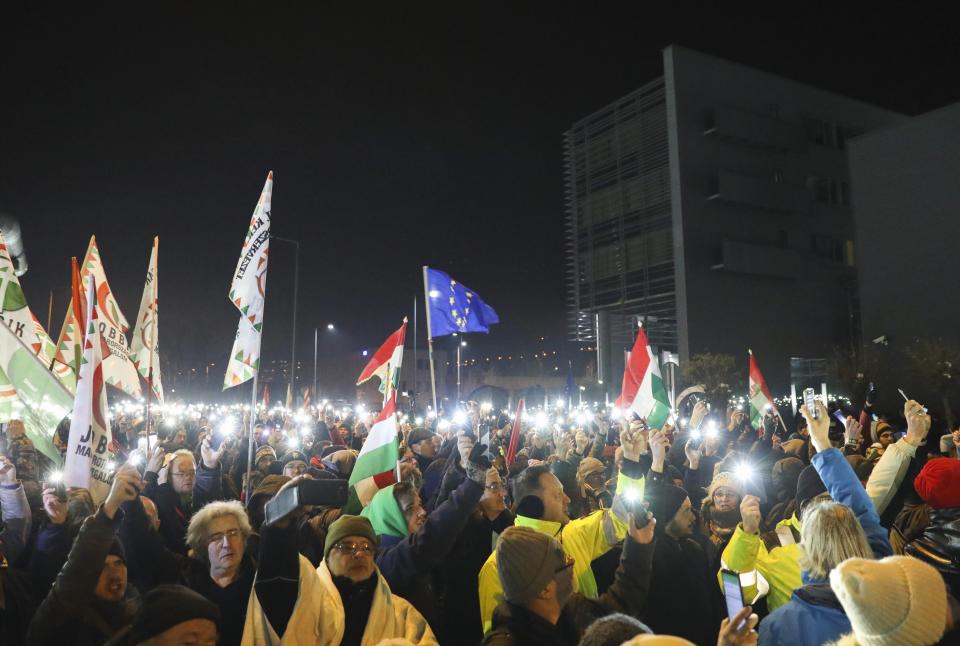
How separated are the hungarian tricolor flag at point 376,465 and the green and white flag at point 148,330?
17.3 feet

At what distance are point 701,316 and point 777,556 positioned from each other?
4726cm

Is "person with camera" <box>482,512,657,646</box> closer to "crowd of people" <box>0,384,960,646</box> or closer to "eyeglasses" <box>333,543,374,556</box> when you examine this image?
"crowd of people" <box>0,384,960,646</box>

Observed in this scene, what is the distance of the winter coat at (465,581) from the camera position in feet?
17.5

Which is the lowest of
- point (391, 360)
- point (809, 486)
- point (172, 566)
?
point (172, 566)

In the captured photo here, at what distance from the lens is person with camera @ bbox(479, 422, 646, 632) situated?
4.86m

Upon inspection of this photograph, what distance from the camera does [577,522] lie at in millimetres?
5133

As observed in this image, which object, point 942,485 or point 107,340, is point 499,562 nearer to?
point 942,485

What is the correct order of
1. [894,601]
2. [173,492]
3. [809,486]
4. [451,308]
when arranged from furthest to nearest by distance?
[451,308] → [173,492] → [809,486] → [894,601]

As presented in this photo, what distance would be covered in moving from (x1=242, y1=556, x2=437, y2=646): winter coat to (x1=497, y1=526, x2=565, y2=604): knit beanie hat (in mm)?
675

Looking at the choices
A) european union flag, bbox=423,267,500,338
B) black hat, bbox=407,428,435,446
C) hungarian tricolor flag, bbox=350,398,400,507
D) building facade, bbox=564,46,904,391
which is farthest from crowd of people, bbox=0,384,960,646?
building facade, bbox=564,46,904,391

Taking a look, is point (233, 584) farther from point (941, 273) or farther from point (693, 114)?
point (693, 114)

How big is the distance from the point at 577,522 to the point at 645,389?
655cm

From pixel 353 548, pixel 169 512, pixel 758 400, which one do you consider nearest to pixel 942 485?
pixel 353 548

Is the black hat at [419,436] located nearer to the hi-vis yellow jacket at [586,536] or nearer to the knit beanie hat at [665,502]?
the hi-vis yellow jacket at [586,536]
